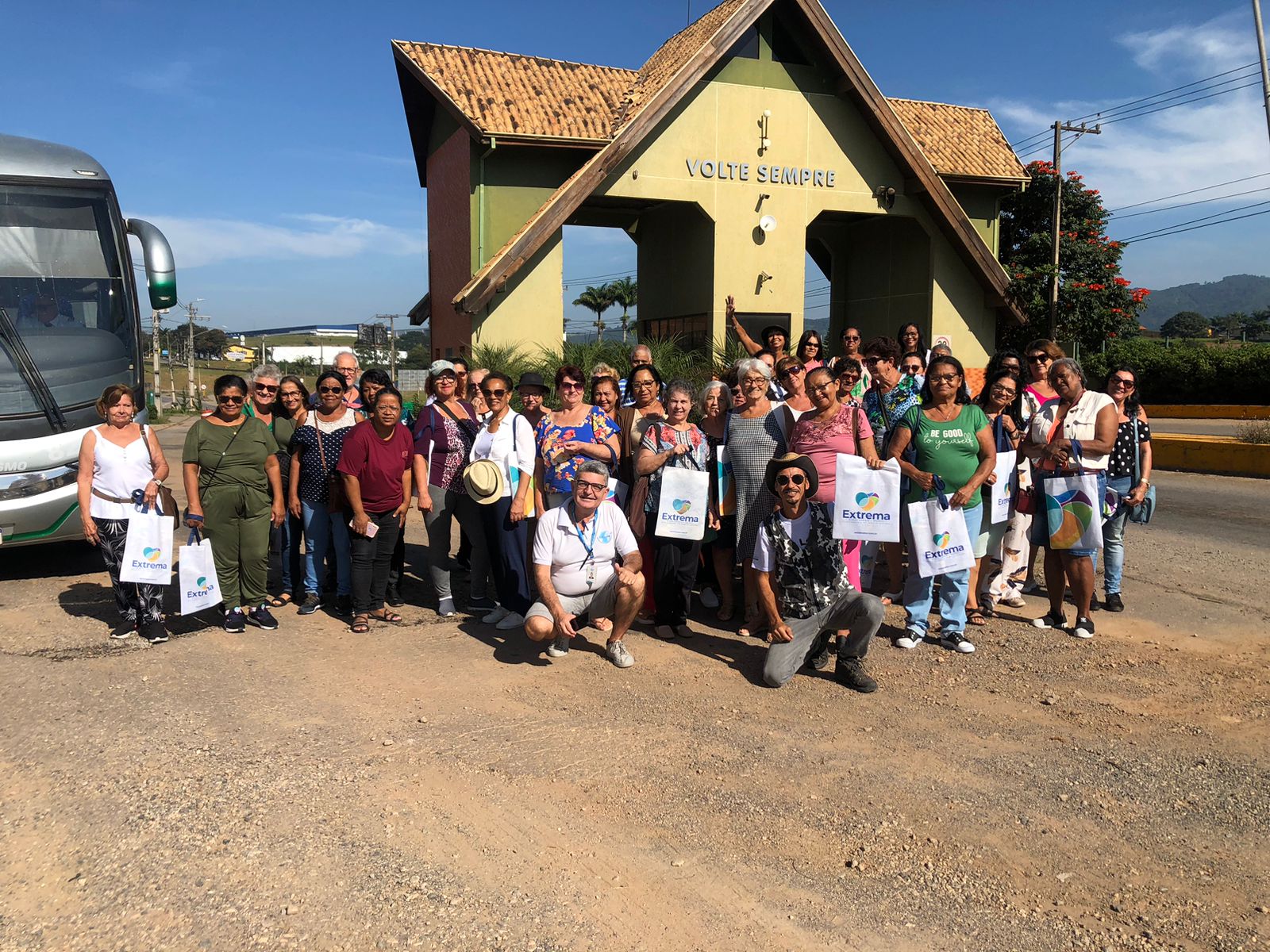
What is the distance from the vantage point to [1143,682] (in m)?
5.62

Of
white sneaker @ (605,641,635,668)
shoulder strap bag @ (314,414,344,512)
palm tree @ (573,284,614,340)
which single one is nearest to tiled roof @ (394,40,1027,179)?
shoulder strap bag @ (314,414,344,512)

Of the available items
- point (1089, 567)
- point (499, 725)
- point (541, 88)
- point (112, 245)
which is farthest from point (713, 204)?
point (499, 725)

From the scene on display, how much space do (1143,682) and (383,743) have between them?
446 cm

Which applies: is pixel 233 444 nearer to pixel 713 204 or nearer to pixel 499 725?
pixel 499 725

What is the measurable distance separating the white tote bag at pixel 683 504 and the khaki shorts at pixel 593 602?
556 mm

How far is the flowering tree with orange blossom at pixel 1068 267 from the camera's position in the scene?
80.3 ft

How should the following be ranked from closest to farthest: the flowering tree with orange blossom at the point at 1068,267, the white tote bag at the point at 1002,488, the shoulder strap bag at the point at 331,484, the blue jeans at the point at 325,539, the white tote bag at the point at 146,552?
the white tote bag at the point at 146,552 → the white tote bag at the point at 1002,488 → the shoulder strap bag at the point at 331,484 → the blue jeans at the point at 325,539 → the flowering tree with orange blossom at the point at 1068,267

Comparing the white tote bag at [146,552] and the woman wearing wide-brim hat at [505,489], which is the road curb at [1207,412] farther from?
the white tote bag at [146,552]

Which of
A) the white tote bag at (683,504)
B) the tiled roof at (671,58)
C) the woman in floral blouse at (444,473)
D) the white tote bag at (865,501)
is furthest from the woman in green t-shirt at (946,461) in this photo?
the tiled roof at (671,58)

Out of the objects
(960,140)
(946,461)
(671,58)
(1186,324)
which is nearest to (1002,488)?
(946,461)

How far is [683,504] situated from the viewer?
246 inches

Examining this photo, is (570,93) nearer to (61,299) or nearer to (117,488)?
(61,299)

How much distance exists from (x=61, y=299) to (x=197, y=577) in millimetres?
3976

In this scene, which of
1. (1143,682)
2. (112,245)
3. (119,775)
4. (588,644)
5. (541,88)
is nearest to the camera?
(119,775)
